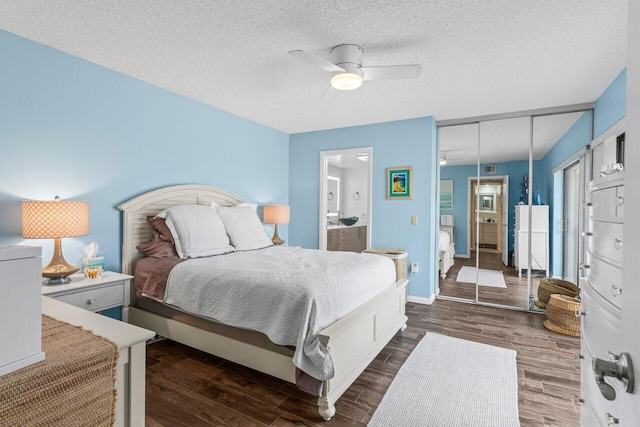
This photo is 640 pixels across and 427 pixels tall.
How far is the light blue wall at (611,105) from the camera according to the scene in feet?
9.29

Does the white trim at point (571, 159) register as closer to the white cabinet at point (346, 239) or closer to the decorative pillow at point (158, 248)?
the white cabinet at point (346, 239)

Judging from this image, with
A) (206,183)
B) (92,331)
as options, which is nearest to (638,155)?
(92,331)

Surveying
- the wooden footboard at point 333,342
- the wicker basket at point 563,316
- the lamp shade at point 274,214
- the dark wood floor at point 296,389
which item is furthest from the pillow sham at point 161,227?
the wicker basket at point 563,316

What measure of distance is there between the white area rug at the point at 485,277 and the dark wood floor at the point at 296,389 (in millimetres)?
1854

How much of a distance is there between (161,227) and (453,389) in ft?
9.47

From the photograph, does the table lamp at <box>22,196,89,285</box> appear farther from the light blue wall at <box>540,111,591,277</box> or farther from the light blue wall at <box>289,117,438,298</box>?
the light blue wall at <box>540,111,591,277</box>

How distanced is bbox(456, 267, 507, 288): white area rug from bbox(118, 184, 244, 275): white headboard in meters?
4.42

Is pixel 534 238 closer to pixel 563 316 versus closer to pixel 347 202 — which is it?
pixel 563 316

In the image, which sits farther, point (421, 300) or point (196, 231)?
point (421, 300)

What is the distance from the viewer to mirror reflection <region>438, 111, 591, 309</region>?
4320 millimetres

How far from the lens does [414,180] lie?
14.5 feet

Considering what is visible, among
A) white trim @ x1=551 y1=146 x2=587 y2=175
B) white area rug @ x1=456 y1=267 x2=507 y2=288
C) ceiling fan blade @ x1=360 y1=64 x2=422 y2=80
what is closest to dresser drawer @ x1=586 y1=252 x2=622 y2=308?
ceiling fan blade @ x1=360 y1=64 x2=422 y2=80

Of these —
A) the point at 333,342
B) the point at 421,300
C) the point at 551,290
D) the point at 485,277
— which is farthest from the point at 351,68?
the point at 485,277

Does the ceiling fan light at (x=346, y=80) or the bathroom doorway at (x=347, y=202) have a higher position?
Result: the ceiling fan light at (x=346, y=80)
